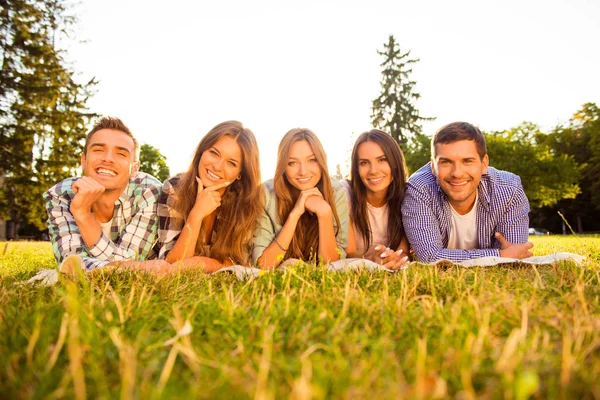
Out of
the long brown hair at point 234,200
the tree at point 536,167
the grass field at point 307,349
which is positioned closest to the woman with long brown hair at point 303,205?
the long brown hair at point 234,200

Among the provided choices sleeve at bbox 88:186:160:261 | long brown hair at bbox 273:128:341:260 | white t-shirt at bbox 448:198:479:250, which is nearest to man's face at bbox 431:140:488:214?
white t-shirt at bbox 448:198:479:250

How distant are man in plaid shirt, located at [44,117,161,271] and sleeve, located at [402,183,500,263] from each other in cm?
306

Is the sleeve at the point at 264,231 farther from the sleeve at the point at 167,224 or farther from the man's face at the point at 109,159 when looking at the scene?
the man's face at the point at 109,159

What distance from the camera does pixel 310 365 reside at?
57.2 inches

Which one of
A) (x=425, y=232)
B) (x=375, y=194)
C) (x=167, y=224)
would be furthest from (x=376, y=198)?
(x=167, y=224)

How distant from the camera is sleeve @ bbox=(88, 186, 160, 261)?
15.9ft

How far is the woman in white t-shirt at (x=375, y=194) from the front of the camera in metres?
5.95

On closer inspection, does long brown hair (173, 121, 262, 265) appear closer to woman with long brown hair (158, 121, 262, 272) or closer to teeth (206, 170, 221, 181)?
woman with long brown hair (158, 121, 262, 272)

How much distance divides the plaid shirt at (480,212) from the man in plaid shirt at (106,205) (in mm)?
3109

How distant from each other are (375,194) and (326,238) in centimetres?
114

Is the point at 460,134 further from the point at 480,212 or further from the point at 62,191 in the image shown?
the point at 62,191

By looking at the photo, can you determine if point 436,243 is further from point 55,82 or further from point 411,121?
point 411,121

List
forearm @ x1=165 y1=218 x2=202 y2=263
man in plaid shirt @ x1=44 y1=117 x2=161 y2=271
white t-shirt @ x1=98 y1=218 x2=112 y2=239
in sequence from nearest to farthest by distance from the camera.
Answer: man in plaid shirt @ x1=44 y1=117 x2=161 y2=271 < forearm @ x1=165 y1=218 x2=202 y2=263 < white t-shirt @ x1=98 y1=218 x2=112 y2=239

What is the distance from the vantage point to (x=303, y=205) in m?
5.46
